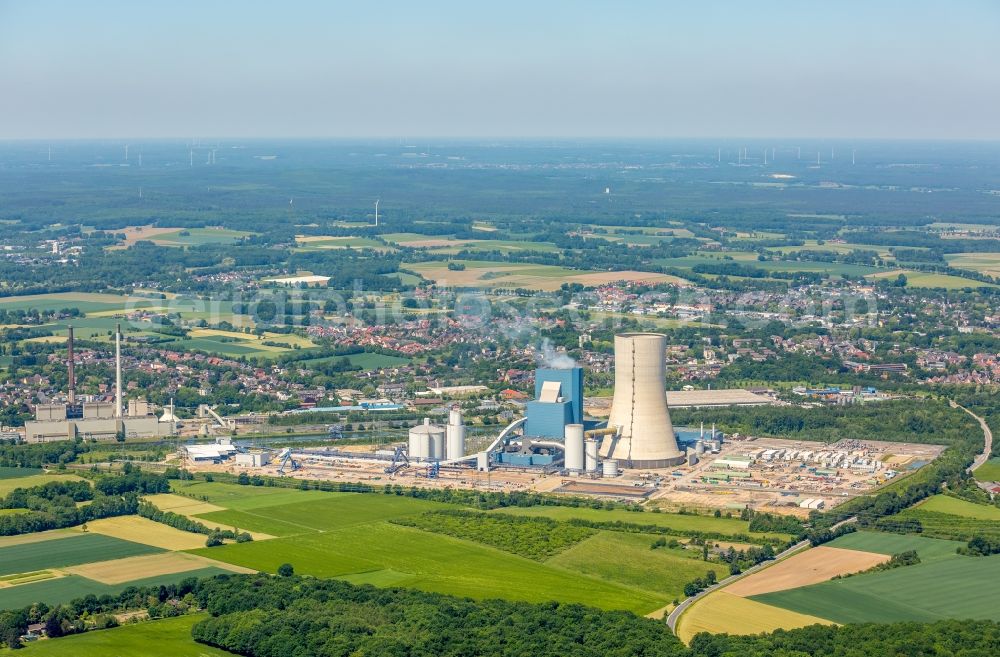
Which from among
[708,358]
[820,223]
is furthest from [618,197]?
[708,358]

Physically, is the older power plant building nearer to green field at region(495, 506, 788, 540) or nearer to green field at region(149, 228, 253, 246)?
green field at region(495, 506, 788, 540)

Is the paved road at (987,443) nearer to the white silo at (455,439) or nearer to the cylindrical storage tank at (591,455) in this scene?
the cylindrical storage tank at (591,455)

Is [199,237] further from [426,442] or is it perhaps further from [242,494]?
[242,494]

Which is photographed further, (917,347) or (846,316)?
(846,316)

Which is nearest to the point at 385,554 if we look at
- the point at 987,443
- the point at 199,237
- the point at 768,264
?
the point at 987,443

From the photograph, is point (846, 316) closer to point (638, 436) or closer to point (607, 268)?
point (607, 268)
